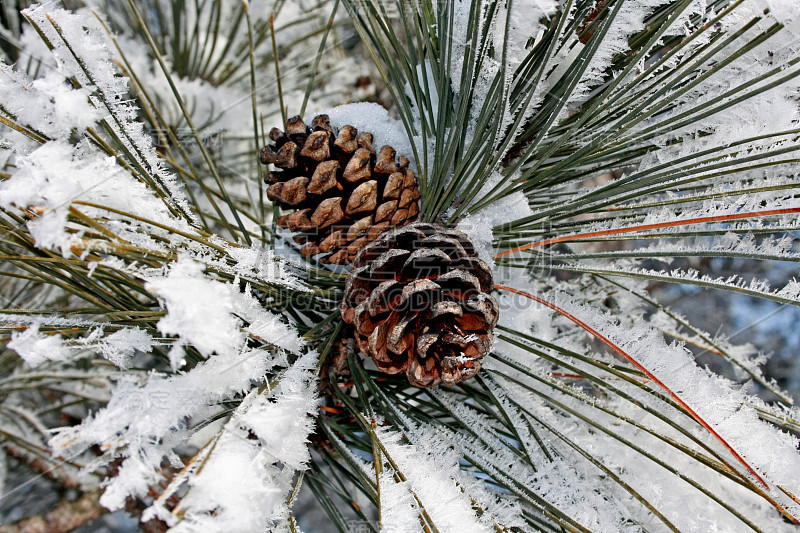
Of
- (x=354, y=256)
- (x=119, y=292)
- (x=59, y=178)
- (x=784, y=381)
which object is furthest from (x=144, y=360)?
(x=784, y=381)

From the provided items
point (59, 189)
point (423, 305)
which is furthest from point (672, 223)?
point (59, 189)

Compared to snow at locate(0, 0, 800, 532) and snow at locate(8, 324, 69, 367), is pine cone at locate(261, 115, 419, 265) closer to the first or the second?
snow at locate(0, 0, 800, 532)

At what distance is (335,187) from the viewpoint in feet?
1.84

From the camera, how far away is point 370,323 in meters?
0.50

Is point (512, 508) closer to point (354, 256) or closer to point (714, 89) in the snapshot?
point (354, 256)

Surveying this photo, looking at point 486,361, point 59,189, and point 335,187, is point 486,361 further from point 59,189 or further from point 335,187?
point 59,189

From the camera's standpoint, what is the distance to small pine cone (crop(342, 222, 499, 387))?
476mm

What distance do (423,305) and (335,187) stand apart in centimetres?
18

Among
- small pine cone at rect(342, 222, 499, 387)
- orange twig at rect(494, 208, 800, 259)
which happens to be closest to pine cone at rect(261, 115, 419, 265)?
small pine cone at rect(342, 222, 499, 387)

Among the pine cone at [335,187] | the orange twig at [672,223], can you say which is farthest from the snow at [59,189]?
the orange twig at [672,223]

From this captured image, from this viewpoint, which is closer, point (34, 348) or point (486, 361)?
point (34, 348)

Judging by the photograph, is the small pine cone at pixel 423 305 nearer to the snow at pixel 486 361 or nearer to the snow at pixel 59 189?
the snow at pixel 486 361

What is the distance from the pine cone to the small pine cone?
2.1 inches

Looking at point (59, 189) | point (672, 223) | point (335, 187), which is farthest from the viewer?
point (335, 187)
